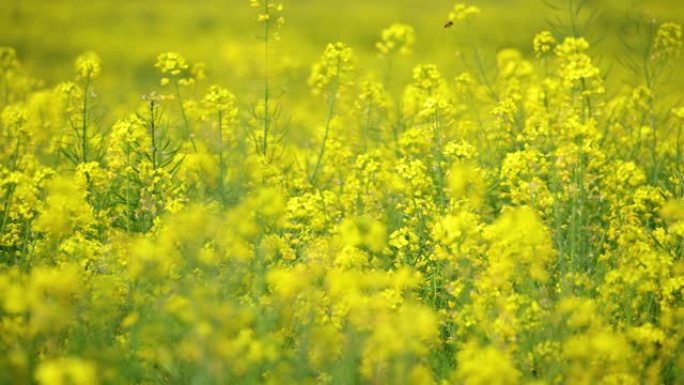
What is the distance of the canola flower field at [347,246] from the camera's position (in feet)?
9.82

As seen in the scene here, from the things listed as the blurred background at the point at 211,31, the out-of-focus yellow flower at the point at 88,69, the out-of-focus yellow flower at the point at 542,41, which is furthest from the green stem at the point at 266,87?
the blurred background at the point at 211,31

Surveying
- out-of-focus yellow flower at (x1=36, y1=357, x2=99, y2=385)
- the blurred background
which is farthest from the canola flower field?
the blurred background

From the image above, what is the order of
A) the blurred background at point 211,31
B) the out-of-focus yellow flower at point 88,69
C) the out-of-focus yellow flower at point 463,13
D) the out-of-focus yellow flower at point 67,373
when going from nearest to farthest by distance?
1. the out-of-focus yellow flower at point 67,373
2. the out-of-focus yellow flower at point 88,69
3. the out-of-focus yellow flower at point 463,13
4. the blurred background at point 211,31

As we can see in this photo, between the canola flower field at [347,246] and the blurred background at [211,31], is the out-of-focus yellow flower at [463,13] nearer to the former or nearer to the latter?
the canola flower field at [347,246]

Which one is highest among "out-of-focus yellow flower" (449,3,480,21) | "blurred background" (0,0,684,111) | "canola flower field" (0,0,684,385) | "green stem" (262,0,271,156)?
"out-of-focus yellow flower" (449,3,480,21)

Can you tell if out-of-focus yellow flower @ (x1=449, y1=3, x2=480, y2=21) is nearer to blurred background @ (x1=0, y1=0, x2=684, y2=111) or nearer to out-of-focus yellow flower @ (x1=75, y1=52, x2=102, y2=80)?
out-of-focus yellow flower @ (x1=75, y1=52, x2=102, y2=80)

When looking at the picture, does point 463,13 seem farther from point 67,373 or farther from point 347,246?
point 67,373

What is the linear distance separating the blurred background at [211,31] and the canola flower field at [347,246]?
197 inches

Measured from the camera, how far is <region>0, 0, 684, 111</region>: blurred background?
45.0ft

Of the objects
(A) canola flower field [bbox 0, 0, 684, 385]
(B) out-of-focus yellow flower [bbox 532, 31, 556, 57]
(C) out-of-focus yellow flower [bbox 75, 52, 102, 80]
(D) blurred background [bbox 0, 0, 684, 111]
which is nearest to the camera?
(A) canola flower field [bbox 0, 0, 684, 385]

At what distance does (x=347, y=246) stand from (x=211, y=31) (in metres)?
15.6

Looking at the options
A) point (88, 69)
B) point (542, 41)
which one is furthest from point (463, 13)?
point (88, 69)

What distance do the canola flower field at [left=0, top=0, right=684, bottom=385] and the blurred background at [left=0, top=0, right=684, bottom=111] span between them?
16.4 ft

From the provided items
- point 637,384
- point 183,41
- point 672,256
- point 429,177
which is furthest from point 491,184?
point 183,41
